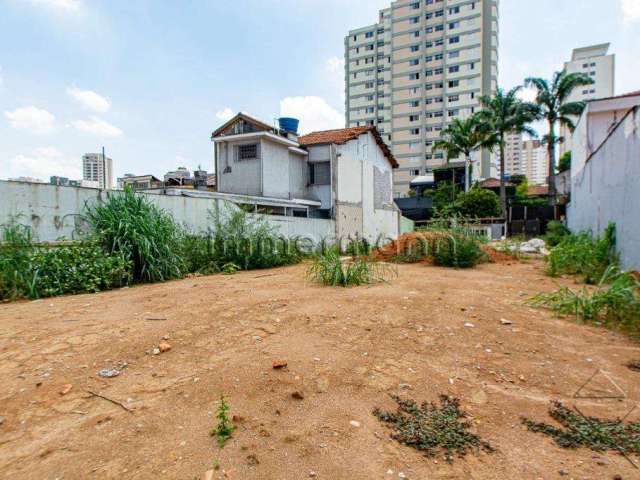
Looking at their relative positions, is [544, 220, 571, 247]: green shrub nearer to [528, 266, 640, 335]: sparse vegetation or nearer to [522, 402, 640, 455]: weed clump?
[528, 266, 640, 335]: sparse vegetation

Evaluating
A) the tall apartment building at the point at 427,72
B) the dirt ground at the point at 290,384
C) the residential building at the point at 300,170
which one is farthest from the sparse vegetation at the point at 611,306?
the tall apartment building at the point at 427,72

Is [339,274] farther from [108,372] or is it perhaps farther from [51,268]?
[51,268]

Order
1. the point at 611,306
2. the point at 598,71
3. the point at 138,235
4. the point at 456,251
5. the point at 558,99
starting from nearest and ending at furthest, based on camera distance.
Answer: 1. the point at 611,306
2. the point at 138,235
3. the point at 456,251
4. the point at 558,99
5. the point at 598,71

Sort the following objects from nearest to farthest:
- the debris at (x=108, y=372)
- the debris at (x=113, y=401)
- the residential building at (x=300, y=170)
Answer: the debris at (x=113, y=401), the debris at (x=108, y=372), the residential building at (x=300, y=170)

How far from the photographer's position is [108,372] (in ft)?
7.72

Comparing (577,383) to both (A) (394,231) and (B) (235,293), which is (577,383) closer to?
(B) (235,293)

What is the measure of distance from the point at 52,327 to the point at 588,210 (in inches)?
503

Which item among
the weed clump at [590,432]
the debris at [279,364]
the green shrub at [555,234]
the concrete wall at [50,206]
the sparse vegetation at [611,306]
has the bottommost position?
the weed clump at [590,432]

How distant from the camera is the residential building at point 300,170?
13242 mm

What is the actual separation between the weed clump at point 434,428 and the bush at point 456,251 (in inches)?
239

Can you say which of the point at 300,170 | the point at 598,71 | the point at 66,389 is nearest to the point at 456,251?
the point at 66,389

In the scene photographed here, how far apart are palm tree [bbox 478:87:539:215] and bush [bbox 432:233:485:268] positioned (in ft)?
58.7

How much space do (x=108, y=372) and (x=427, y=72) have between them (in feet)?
179

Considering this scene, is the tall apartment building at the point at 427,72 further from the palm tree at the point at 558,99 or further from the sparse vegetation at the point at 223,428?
the sparse vegetation at the point at 223,428
